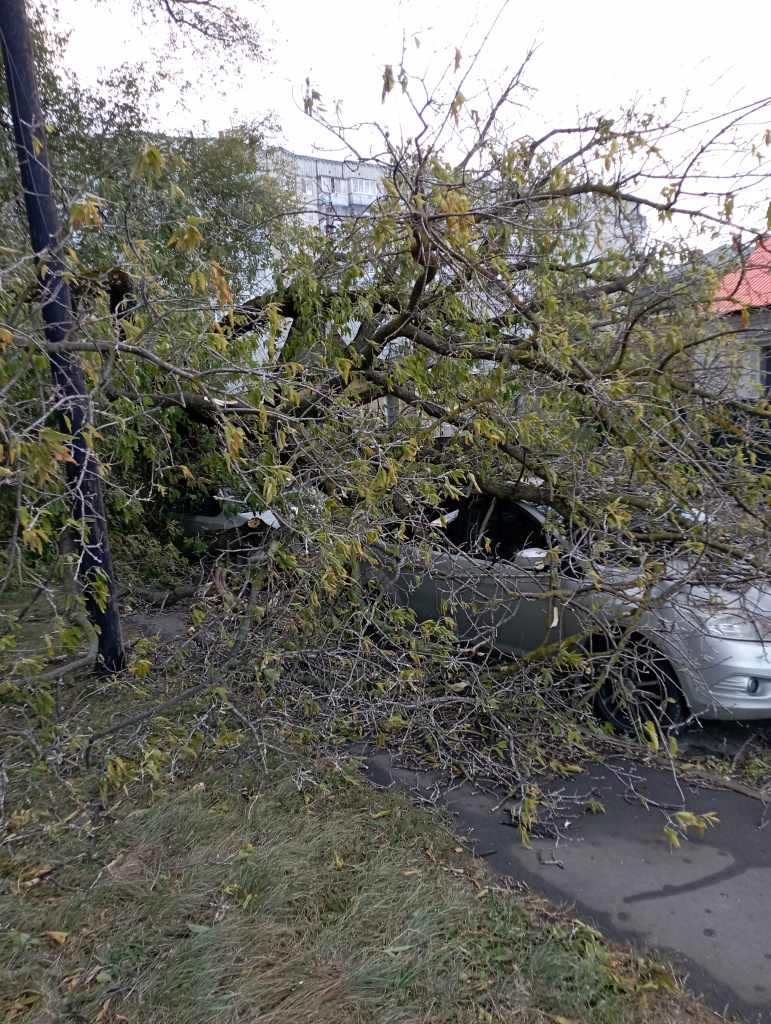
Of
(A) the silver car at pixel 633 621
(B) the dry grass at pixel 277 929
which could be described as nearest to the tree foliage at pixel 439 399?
(A) the silver car at pixel 633 621

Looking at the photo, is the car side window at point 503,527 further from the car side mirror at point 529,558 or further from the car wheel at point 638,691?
the car wheel at point 638,691

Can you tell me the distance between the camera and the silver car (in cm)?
438

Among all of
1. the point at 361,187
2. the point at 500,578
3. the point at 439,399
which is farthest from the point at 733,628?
the point at 361,187

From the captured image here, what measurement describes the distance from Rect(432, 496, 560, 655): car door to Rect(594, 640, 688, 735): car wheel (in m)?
0.49

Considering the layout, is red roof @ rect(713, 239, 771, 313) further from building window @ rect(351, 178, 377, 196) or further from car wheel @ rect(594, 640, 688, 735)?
building window @ rect(351, 178, 377, 196)

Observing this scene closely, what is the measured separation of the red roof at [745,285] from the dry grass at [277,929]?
4171 millimetres

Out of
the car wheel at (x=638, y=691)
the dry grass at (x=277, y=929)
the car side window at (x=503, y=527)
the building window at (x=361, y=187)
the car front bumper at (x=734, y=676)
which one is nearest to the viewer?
the dry grass at (x=277, y=929)

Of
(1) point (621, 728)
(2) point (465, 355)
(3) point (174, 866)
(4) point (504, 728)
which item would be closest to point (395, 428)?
(2) point (465, 355)

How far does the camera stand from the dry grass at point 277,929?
8.55 ft

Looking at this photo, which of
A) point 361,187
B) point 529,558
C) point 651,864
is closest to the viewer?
point 651,864

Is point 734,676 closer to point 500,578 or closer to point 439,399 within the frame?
point 500,578

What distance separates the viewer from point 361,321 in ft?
20.4

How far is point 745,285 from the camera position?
5828mm

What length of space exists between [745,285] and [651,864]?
14.7 ft
